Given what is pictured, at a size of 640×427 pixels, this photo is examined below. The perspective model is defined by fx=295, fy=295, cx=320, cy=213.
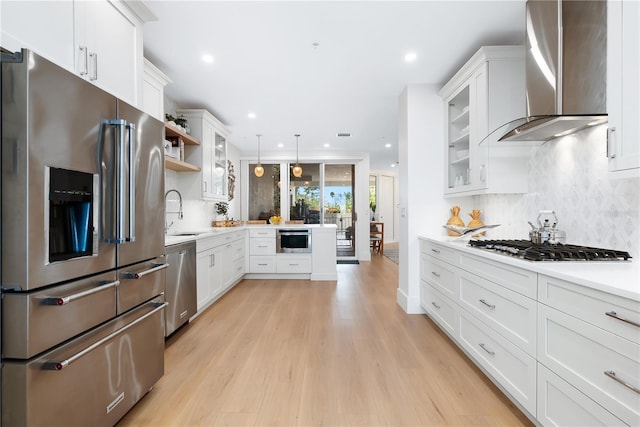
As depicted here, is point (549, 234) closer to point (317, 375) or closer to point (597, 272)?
point (597, 272)

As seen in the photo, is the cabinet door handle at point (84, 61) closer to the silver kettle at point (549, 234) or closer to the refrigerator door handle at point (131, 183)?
the refrigerator door handle at point (131, 183)

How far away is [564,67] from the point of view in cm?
186

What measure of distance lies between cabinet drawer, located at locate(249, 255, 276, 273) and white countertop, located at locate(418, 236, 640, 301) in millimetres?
3940

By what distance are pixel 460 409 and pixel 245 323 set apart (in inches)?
82.8

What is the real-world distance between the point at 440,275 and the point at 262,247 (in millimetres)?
3218

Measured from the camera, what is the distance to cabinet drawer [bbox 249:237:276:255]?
5176mm

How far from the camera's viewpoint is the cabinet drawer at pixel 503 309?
5.11ft

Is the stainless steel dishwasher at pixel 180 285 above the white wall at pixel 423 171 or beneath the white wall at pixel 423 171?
beneath

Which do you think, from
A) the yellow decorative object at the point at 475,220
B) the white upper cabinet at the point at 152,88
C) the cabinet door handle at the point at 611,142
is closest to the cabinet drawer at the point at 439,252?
the yellow decorative object at the point at 475,220

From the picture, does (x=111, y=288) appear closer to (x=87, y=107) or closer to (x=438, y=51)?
(x=87, y=107)

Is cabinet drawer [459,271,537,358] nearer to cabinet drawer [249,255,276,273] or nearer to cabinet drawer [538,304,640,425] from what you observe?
cabinet drawer [538,304,640,425]

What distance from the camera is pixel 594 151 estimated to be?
6.22 feet

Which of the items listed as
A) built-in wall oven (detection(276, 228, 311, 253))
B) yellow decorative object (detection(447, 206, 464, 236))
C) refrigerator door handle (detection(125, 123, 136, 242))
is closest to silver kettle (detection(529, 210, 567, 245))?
yellow decorative object (detection(447, 206, 464, 236))

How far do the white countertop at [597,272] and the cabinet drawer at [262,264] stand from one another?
394 centimetres
